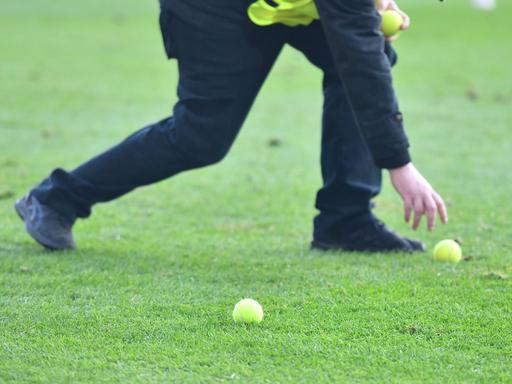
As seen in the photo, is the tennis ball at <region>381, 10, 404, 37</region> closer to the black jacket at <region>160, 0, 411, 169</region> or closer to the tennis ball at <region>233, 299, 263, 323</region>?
the black jacket at <region>160, 0, 411, 169</region>

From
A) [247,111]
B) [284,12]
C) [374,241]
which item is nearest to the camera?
[284,12]

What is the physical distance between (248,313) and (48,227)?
4.83 ft

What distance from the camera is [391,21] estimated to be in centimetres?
439

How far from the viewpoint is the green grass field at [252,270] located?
3.34 m

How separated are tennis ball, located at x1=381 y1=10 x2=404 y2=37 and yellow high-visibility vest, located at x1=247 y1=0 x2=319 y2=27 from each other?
1.09 feet

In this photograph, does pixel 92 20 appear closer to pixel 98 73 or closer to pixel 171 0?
pixel 98 73

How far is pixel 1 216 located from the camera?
568cm

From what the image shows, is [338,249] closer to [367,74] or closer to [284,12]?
[284,12]

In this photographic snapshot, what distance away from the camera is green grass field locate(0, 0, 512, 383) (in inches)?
131

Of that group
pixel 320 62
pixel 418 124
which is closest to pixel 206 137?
pixel 320 62

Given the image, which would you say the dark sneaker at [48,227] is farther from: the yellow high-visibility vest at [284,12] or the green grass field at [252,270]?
the yellow high-visibility vest at [284,12]

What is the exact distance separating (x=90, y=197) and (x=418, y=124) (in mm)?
4927

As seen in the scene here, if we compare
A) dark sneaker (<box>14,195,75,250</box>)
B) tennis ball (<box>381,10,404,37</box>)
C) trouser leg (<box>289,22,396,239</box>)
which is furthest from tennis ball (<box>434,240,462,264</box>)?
dark sneaker (<box>14,195,75,250</box>)

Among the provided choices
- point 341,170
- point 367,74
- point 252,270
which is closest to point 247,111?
point 341,170
